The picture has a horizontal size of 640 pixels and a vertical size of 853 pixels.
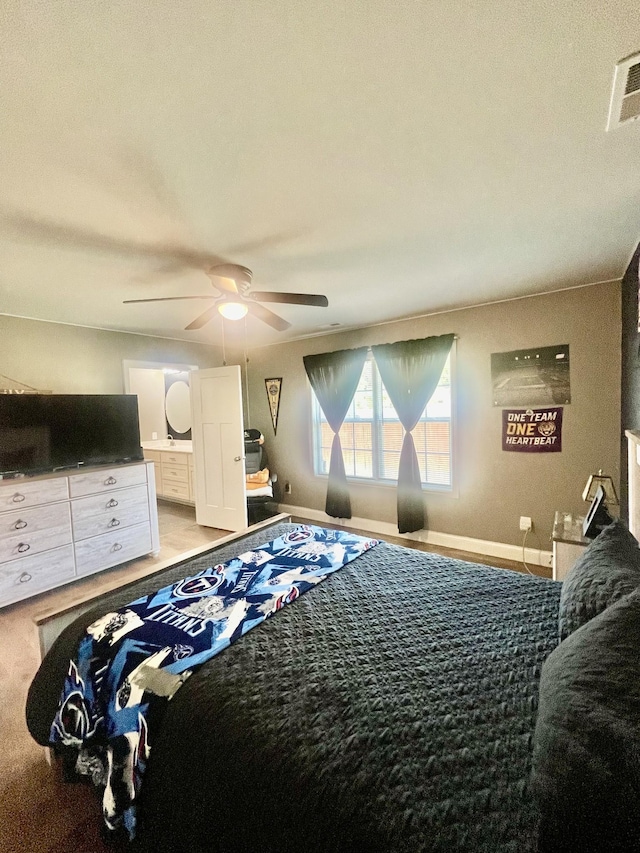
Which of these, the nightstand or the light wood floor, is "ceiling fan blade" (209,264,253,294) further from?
the nightstand

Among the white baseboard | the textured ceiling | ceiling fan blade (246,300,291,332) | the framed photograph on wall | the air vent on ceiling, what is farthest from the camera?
the white baseboard

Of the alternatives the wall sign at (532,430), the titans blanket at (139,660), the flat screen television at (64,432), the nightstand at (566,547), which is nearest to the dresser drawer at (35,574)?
the flat screen television at (64,432)

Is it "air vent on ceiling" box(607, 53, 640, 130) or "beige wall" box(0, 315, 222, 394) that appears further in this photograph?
"beige wall" box(0, 315, 222, 394)

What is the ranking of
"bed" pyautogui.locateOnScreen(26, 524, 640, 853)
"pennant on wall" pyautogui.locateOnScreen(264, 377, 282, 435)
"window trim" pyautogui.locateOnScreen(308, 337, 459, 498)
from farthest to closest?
1. "pennant on wall" pyautogui.locateOnScreen(264, 377, 282, 435)
2. "window trim" pyautogui.locateOnScreen(308, 337, 459, 498)
3. "bed" pyautogui.locateOnScreen(26, 524, 640, 853)

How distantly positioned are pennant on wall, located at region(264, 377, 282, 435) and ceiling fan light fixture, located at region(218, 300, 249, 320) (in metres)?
2.64

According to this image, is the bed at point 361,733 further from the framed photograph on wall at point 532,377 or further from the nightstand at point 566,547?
the framed photograph on wall at point 532,377

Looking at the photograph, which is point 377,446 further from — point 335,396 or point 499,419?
point 499,419

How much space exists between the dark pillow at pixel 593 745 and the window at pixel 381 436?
2.96 m

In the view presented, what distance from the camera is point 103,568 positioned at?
10.6 feet

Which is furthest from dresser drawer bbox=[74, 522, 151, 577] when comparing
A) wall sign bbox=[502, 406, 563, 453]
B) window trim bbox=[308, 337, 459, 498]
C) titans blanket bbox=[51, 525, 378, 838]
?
wall sign bbox=[502, 406, 563, 453]

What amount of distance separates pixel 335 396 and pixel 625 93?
3.48 meters

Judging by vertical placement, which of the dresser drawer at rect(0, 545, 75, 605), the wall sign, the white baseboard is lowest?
the white baseboard

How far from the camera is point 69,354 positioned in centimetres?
375

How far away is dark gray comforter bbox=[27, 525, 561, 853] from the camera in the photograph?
742mm
